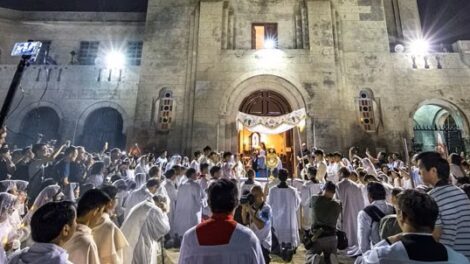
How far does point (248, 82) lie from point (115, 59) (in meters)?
9.31

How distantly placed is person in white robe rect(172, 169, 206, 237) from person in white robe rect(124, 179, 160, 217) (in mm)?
1697

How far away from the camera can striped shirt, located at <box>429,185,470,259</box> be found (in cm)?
242

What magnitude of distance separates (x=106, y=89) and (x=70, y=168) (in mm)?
10733

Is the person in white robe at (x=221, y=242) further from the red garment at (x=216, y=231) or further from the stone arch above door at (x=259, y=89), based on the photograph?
the stone arch above door at (x=259, y=89)

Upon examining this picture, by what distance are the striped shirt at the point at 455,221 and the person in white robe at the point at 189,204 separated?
5.01m

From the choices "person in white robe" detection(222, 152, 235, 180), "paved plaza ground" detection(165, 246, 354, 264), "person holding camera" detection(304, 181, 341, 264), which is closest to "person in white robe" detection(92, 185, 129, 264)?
"person holding camera" detection(304, 181, 341, 264)

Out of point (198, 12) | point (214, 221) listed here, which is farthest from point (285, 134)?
point (214, 221)

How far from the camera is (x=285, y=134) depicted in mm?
14031

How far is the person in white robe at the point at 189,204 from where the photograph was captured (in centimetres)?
654

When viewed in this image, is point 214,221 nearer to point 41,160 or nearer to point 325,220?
point 325,220

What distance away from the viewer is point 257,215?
4250 mm

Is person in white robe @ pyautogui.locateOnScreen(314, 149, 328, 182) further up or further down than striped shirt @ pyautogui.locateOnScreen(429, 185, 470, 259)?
further up

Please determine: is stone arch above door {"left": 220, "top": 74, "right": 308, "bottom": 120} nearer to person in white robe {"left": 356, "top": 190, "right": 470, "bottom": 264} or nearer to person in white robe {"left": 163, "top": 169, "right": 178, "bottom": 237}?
person in white robe {"left": 163, "top": 169, "right": 178, "bottom": 237}

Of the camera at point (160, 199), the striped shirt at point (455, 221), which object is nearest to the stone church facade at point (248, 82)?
the camera at point (160, 199)
